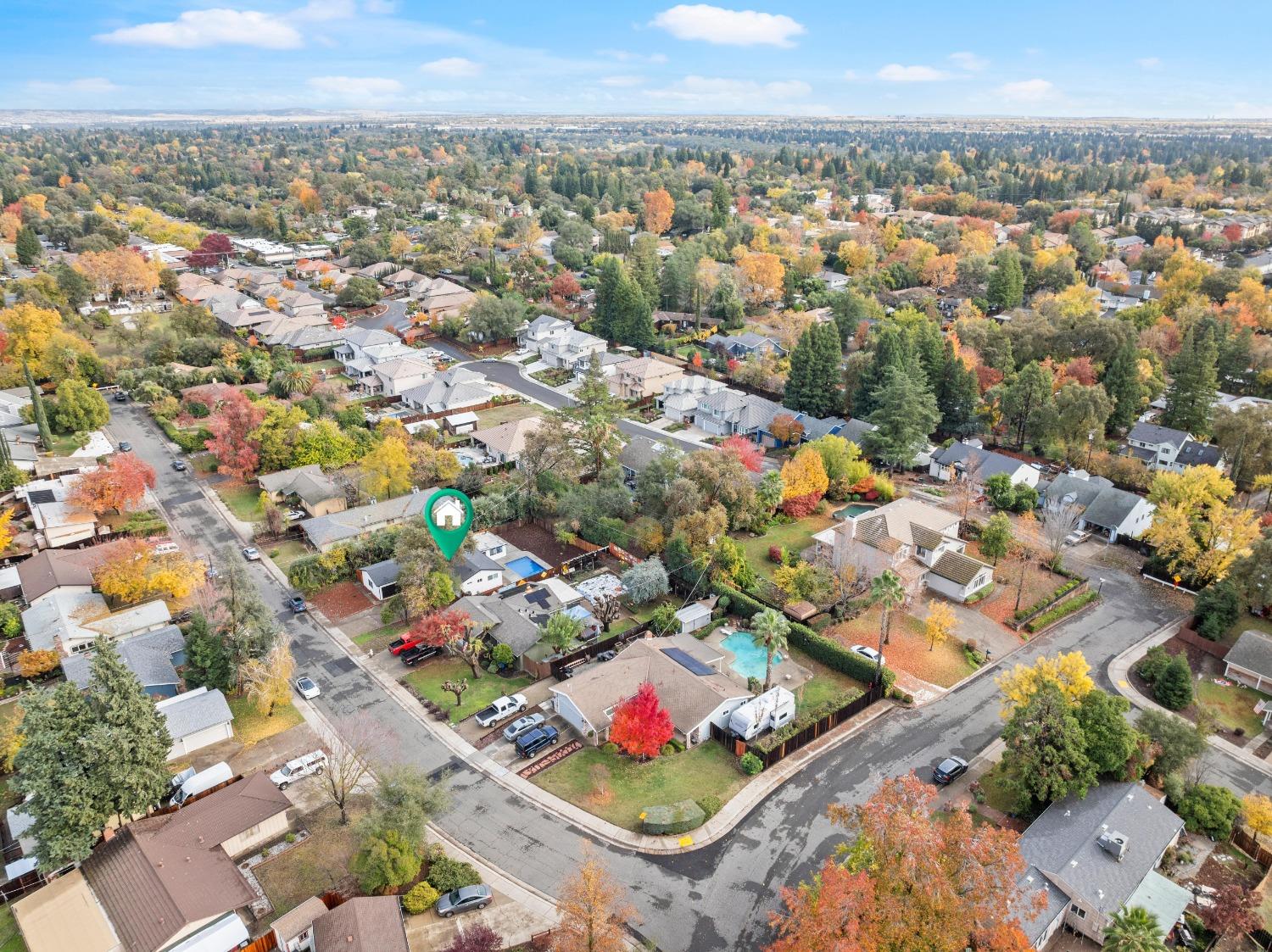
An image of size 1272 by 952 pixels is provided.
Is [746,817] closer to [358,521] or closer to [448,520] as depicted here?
[448,520]

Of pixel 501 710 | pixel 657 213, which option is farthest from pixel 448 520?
pixel 657 213

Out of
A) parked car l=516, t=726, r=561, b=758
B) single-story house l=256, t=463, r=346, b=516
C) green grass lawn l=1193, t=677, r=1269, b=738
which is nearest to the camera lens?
parked car l=516, t=726, r=561, b=758

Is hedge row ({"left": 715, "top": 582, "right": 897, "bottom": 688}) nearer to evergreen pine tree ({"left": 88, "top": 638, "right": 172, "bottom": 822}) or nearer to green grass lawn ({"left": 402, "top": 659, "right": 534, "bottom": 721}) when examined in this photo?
green grass lawn ({"left": 402, "top": 659, "right": 534, "bottom": 721})

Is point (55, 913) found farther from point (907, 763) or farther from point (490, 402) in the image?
point (490, 402)

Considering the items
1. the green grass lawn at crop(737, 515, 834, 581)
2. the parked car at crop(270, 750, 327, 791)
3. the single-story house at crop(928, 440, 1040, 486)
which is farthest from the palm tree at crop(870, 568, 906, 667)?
the parked car at crop(270, 750, 327, 791)

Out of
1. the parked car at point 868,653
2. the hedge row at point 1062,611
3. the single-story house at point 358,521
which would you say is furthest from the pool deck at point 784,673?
the single-story house at point 358,521
